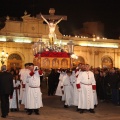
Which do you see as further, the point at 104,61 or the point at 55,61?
the point at 104,61

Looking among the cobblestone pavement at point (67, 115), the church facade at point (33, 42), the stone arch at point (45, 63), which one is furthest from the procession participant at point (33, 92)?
the church facade at point (33, 42)

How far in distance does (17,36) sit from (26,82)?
33469 mm

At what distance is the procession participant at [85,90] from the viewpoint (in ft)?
46.0

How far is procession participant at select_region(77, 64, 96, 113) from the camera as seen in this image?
46.0ft

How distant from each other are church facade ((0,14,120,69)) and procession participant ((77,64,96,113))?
2875 cm

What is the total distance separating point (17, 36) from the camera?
153 feet

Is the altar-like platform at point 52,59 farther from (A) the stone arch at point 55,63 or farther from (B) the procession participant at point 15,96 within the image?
(B) the procession participant at point 15,96

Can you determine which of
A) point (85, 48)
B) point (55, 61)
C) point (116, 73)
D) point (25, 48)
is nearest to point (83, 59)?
point (85, 48)

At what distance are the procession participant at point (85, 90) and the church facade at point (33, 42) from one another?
28.8m

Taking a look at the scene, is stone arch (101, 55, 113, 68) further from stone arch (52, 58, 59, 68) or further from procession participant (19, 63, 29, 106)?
procession participant (19, 63, 29, 106)

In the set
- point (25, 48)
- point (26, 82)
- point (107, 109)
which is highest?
point (25, 48)

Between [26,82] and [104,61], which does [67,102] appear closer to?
[26,82]

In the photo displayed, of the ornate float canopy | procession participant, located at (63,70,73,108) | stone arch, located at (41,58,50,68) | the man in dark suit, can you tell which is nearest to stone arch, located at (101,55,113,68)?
the ornate float canopy

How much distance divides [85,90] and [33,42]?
3306 cm
